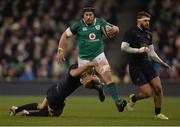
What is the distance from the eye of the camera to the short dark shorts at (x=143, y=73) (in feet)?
50.4

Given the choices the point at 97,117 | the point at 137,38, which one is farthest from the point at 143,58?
the point at 97,117

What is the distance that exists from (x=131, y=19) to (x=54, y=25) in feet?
10.3

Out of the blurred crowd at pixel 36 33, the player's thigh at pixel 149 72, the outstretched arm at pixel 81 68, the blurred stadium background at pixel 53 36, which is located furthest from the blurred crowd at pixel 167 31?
the outstretched arm at pixel 81 68

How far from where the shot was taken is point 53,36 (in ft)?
89.5

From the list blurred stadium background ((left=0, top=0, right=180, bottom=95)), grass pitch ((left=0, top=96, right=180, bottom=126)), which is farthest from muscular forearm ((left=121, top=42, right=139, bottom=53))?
blurred stadium background ((left=0, top=0, right=180, bottom=95))

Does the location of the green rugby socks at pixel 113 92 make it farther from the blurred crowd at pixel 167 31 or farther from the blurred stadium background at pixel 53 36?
the blurred crowd at pixel 167 31

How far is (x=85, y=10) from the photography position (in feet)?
49.8

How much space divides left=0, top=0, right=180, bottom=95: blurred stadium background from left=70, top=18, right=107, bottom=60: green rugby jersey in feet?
28.9

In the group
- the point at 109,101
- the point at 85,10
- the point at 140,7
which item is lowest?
the point at 109,101

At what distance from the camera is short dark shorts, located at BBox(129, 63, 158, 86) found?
604 inches

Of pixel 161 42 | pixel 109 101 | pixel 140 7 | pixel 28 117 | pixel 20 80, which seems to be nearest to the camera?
pixel 28 117

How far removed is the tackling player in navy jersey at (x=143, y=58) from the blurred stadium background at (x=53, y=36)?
8.35 meters

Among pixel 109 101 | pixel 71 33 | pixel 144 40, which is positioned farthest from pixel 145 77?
pixel 109 101

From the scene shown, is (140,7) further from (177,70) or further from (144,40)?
(144,40)
